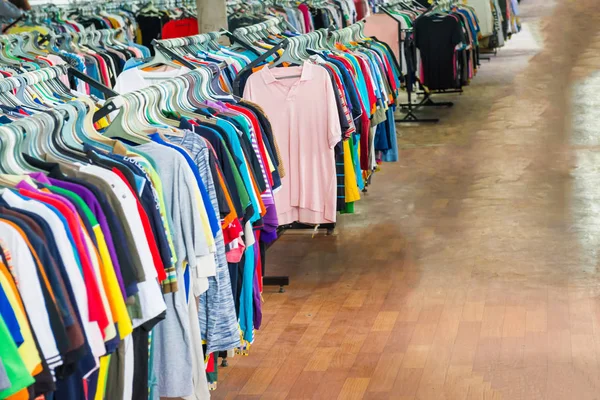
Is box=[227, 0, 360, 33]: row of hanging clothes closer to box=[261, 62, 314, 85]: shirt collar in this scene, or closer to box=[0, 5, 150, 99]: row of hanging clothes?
box=[0, 5, 150, 99]: row of hanging clothes

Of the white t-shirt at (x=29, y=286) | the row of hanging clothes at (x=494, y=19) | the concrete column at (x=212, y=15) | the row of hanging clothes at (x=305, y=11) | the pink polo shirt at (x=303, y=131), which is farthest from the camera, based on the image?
the row of hanging clothes at (x=494, y=19)

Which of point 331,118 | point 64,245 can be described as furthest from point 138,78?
point 64,245

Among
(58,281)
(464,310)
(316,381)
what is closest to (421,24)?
(464,310)

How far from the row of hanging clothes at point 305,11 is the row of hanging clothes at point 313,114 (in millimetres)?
2959

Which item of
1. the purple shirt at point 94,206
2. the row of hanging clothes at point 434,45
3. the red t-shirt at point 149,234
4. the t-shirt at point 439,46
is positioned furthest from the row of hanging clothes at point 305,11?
the purple shirt at point 94,206

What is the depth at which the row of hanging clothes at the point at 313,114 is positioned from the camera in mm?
5469

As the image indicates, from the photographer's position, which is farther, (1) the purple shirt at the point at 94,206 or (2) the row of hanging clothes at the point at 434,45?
(2) the row of hanging clothes at the point at 434,45

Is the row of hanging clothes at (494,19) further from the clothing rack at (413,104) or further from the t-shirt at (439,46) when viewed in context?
the t-shirt at (439,46)

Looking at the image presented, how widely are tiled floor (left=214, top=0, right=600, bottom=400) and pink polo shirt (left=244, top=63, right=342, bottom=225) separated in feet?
2.01

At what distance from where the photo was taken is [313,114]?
5520 mm

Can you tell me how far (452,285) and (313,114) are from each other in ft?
4.69

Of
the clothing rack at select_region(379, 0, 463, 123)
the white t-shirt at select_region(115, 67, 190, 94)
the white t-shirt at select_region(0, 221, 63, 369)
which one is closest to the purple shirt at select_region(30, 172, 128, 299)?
the white t-shirt at select_region(0, 221, 63, 369)

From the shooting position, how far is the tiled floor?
15.1 feet

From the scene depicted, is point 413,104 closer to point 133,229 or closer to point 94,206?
point 133,229
